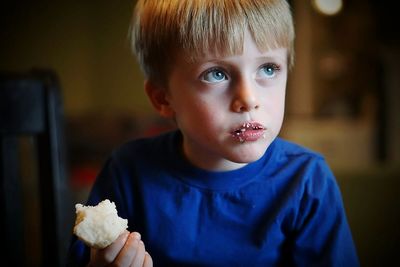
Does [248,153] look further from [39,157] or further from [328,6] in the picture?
[328,6]

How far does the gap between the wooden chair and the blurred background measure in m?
1.94

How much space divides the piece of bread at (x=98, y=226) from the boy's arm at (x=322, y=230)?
0.96 feet

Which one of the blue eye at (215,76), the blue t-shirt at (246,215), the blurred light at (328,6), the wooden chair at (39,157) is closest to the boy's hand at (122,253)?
the blue t-shirt at (246,215)

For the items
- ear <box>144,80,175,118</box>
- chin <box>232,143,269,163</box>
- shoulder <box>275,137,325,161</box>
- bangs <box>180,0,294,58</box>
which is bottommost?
shoulder <box>275,137,325,161</box>

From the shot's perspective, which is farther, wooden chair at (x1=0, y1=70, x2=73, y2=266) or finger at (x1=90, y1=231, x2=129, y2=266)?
wooden chair at (x1=0, y1=70, x2=73, y2=266)

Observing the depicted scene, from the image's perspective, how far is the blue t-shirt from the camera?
71 cm

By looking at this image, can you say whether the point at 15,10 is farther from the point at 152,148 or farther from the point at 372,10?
the point at 152,148

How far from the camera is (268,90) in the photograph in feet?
2.18

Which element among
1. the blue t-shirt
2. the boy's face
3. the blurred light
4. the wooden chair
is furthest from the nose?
the blurred light

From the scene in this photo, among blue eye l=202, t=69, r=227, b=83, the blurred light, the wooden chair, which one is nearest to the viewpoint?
blue eye l=202, t=69, r=227, b=83

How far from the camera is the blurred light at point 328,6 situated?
128 inches

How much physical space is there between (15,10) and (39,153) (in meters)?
2.50

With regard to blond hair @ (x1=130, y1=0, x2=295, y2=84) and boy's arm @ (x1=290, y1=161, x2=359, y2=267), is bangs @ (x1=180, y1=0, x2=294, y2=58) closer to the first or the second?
blond hair @ (x1=130, y1=0, x2=295, y2=84)

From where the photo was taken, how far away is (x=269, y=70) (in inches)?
26.7
